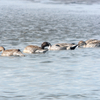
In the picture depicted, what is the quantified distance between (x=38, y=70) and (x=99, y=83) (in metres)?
2.95

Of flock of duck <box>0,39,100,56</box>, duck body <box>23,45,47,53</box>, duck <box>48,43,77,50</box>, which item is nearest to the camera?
flock of duck <box>0,39,100,56</box>

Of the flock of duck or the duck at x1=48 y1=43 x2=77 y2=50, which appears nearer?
the flock of duck

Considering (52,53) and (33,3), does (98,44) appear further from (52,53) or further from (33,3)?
(33,3)

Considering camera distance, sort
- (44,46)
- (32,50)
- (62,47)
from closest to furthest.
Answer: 1. (32,50)
2. (62,47)
3. (44,46)

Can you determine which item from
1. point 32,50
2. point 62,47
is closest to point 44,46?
point 62,47

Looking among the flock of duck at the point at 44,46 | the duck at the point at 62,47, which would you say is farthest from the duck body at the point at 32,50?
the duck at the point at 62,47

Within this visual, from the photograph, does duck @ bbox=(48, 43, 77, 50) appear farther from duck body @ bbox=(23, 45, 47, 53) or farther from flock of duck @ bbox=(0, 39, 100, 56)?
duck body @ bbox=(23, 45, 47, 53)

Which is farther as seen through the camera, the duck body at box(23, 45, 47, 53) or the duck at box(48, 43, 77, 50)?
the duck at box(48, 43, 77, 50)

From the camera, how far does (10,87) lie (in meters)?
11.1

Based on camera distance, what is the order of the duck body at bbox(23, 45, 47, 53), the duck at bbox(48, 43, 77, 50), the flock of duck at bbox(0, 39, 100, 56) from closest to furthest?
the flock of duck at bbox(0, 39, 100, 56), the duck body at bbox(23, 45, 47, 53), the duck at bbox(48, 43, 77, 50)

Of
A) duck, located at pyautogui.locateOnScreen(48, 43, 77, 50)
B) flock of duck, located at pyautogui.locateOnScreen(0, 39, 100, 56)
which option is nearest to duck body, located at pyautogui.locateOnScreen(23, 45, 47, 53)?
flock of duck, located at pyautogui.locateOnScreen(0, 39, 100, 56)

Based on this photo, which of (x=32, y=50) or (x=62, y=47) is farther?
(x=62, y=47)

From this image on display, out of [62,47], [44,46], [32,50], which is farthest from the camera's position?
[44,46]

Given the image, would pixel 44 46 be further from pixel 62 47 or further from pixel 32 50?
pixel 32 50
